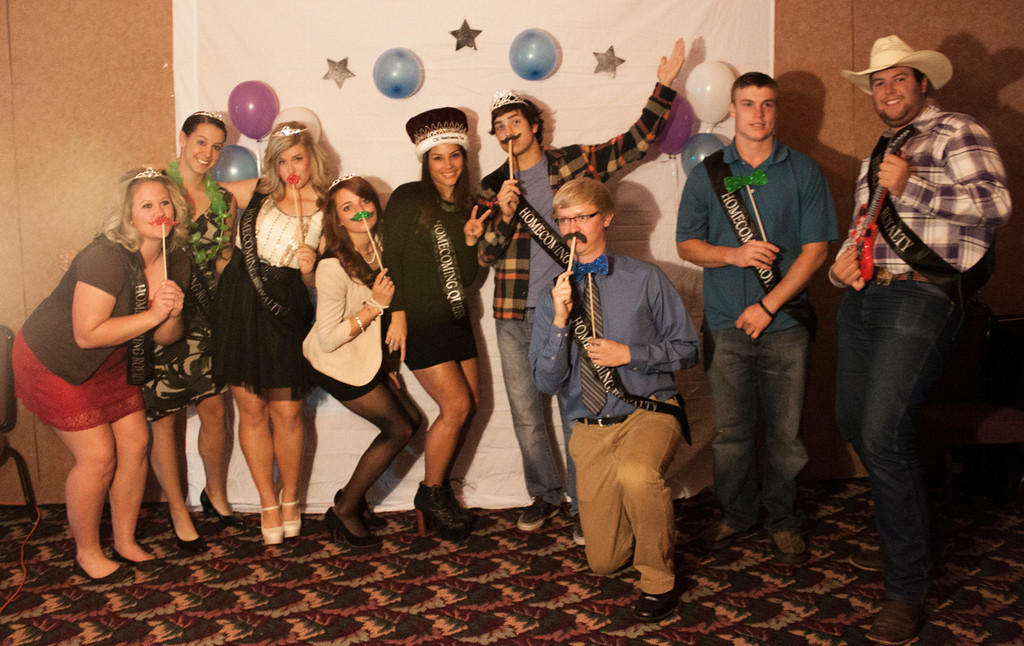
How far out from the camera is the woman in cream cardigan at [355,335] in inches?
127

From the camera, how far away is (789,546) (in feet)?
9.74

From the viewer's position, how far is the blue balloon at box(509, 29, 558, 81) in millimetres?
3506

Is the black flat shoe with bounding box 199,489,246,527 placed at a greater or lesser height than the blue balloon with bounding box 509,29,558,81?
lesser

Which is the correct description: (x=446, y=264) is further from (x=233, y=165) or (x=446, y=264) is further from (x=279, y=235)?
(x=233, y=165)

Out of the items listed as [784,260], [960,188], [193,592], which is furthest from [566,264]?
[193,592]

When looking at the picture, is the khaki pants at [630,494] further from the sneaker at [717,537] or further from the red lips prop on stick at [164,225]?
the red lips prop on stick at [164,225]

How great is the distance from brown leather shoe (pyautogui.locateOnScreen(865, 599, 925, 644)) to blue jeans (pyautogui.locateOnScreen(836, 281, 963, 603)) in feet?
0.09

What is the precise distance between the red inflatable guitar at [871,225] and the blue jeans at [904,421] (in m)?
0.13

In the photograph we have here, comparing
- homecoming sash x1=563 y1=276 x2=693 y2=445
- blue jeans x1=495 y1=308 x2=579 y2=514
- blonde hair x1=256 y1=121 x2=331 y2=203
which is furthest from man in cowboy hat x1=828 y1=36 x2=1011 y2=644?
blonde hair x1=256 y1=121 x2=331 y2=203

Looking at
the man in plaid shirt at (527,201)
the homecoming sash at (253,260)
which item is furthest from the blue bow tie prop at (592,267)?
the homecoming sash at (253,260)

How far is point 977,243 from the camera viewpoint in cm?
241

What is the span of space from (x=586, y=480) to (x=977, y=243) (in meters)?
1.47

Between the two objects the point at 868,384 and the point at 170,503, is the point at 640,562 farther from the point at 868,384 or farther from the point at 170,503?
the point at 170,503

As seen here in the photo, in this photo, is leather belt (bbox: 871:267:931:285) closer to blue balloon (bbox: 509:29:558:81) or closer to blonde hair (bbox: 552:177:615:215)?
blonde hair (bbox: 552:177:615:215)
